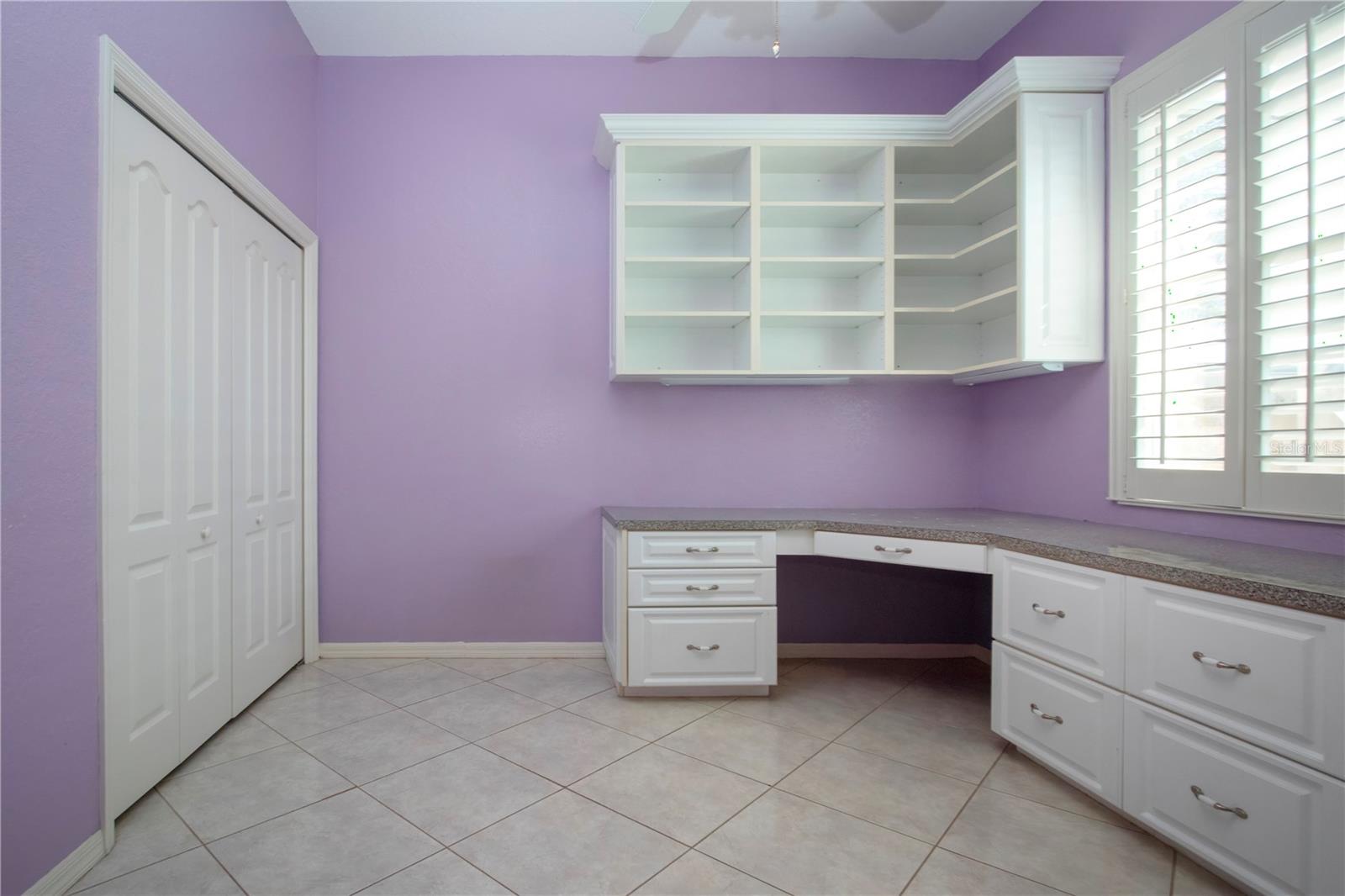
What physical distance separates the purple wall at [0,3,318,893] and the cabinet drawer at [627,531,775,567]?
5.72 ft

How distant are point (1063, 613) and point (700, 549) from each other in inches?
52.6

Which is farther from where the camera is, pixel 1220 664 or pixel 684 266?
pixel 684 266

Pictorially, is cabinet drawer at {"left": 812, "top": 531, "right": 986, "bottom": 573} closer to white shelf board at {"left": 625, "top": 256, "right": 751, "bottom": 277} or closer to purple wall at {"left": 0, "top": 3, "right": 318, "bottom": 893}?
white shelf board at {"left": 625, "top": 256, "right": 751, "bottom": 277}

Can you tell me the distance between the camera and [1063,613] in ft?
6.30

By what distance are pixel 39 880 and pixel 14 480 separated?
3.08 ft

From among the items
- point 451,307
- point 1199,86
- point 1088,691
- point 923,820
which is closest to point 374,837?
point 923,820

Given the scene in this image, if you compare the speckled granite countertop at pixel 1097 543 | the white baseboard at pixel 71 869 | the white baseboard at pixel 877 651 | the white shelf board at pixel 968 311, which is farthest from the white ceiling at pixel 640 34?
the white baseboard at pixel 71 869

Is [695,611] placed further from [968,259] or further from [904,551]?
[968,259]

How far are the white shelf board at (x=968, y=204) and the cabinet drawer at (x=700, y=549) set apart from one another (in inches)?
67.8

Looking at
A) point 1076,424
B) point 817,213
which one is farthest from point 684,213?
point 1076,424

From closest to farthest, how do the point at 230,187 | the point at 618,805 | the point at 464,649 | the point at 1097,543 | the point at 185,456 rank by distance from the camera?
the point at 618,805, the point at 1097,543, the point at 185,456, the point at 230,187, the point at 464,649

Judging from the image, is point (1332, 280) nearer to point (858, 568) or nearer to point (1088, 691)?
point (1088, 691)

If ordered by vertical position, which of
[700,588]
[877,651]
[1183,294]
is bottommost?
[877,651]

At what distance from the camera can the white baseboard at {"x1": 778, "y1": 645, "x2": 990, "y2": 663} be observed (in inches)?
128
